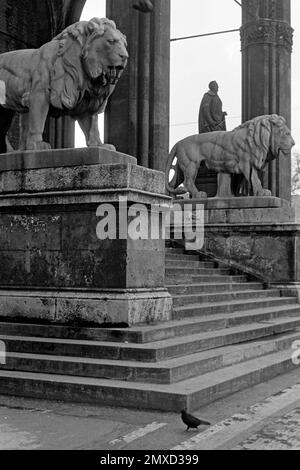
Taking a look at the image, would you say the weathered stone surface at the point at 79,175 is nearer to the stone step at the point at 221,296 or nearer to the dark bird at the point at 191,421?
the stone step at the point at 221,296

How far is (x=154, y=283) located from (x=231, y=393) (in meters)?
1.84

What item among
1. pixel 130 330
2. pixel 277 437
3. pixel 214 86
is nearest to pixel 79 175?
pixel 130 330

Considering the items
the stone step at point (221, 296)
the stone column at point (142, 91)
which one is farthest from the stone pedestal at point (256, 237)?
the stone column at point (142, 91)

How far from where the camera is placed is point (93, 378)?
679 centimetres

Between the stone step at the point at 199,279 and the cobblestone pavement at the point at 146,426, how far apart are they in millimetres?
4206

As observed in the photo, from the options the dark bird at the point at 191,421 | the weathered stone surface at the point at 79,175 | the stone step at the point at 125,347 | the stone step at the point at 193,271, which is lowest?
the dark bird at the point at 191,421

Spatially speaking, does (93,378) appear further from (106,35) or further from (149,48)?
(149,48)

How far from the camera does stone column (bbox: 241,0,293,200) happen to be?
19406 millimetres

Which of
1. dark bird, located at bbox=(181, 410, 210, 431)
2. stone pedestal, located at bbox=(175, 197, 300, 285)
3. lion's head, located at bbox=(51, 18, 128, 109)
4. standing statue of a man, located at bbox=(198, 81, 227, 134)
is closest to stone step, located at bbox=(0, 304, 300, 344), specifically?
dark bird, located at bbox=(181, 410, 210, 431)

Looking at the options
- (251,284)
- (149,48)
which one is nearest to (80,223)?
(251,284)

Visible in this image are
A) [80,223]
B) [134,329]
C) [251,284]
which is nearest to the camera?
[134,329]

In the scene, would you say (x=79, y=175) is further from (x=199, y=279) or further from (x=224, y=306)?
(x=199, y=279)

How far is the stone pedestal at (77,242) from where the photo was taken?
7.80m

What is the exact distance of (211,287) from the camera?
37.2 feet
